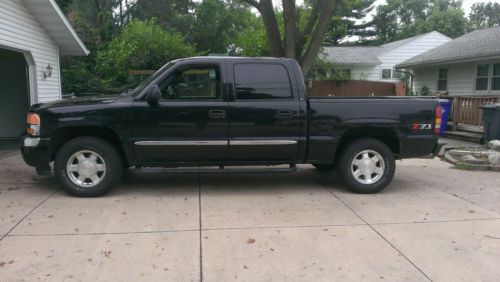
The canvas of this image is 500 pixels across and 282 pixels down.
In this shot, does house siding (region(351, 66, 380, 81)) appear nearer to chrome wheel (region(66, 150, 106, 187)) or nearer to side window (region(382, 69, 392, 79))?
side window (region(382, 69, 392, 79))

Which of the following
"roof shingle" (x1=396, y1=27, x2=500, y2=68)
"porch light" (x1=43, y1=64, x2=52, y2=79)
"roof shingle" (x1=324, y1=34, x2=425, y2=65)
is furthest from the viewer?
"roof shingle" (x1=324, y1=34, x2=425, y2=65)

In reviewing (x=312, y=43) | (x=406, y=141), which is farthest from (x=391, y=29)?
(x=406, y=141)

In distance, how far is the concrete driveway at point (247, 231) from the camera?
13.3ft

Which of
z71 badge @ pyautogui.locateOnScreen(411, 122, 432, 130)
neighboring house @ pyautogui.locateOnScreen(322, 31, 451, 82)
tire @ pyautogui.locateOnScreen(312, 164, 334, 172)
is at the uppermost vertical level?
neighboring house @ pyautogui.locateOnScreen(322, 31, 451, 82)

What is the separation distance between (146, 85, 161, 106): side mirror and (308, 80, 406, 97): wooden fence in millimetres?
15640

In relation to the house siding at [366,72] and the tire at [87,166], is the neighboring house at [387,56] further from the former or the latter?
Answer: the tire at [87,166]

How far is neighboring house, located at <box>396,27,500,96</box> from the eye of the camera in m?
15.8

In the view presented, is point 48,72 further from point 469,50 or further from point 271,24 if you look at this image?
point 469,50

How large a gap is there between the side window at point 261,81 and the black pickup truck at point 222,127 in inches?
0.6

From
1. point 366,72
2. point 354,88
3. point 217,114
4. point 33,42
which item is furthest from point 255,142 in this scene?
point 366,72

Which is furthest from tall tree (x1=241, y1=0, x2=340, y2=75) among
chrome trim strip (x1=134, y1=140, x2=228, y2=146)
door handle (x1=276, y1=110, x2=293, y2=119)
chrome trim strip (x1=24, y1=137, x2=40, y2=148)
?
chrome trim strip (x1=24, y1=137, x2=40, y2=148)

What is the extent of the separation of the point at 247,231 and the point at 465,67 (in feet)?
51.4

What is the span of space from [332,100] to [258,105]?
110 centimetres

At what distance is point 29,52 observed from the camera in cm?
1060
